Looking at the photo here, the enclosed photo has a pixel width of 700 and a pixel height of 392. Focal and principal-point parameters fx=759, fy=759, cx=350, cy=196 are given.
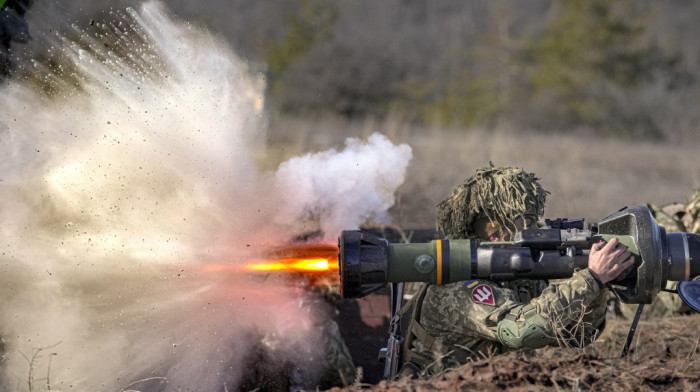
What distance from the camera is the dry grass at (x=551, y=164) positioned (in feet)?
34.9

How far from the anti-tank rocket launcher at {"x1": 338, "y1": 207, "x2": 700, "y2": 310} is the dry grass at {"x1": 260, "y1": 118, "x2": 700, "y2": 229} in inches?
162

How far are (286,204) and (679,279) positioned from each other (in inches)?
133

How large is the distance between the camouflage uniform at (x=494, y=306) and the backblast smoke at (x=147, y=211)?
186 cm

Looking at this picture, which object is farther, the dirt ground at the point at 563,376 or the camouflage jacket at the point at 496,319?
the camouflage jacket at the point at 496,319

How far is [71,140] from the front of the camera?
6.22 metres

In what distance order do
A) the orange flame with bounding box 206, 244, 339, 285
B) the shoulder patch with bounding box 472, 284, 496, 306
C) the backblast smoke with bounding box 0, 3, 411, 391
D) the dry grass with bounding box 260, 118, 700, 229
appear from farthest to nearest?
1. the dry grass with bounding box 260, 118, 700, 229
2. the backblast smoke with bounding box 0, 3, 411, 391
3. the orange flame with bounding box 206, 244, 339, 285
4. the shoulder patch with bounding box 472, 284, 496, 306

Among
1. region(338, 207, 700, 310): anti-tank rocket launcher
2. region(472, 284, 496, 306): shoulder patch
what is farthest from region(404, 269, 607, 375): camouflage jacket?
region(338, 207, 700, 310): anti-tank rocket launcher

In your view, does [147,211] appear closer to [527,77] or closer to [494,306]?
[494,306]

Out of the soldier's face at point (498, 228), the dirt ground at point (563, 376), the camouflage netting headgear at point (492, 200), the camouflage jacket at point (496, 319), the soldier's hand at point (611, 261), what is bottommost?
the dirt ground at point (563, 376)

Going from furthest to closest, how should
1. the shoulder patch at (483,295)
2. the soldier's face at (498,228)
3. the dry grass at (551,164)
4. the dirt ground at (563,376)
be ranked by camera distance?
1. the dry grass at (551,164)
2. the soldier's face at (498,228)
3. the shoulder patch at (483,295)
4. the dirt ground at (563,376)

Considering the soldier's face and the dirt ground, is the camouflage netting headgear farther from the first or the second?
the dirt ground

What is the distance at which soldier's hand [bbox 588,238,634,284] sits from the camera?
3.66 metres

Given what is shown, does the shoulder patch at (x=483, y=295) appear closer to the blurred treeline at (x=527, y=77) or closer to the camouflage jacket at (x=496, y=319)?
the camouflage jacket at (x=496, y=319)

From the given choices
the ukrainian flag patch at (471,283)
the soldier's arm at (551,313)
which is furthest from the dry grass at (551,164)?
the soldier's arm at (551,313)
